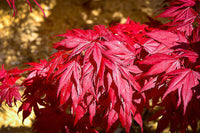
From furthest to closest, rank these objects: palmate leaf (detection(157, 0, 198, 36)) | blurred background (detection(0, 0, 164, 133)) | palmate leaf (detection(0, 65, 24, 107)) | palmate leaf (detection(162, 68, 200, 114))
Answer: blurred background (detection(0, 0, 164, 133)) < palmate leaf (detection(0, 65, 24, 107)) < palmate leaf (detection(157, 0, 198, 36)) < palmate leaf (detection(162, 68, 200, 114))

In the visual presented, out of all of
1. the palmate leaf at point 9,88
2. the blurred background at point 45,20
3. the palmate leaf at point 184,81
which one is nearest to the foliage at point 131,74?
the palmate leaf at point 184,81

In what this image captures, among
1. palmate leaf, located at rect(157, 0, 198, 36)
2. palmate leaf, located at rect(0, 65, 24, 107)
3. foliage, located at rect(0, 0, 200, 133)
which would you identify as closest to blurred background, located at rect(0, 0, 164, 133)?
palmate leaf, located at rect(0, 65, 24, 107)

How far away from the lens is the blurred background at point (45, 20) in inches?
82.8

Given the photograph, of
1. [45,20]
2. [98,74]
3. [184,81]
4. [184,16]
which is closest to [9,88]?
[98,74]

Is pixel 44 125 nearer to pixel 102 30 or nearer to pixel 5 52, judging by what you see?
pixel 102 30

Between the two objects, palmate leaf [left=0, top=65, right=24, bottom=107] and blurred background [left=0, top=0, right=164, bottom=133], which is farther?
blurred background [left=0, top=0, right=164, bottom=133]

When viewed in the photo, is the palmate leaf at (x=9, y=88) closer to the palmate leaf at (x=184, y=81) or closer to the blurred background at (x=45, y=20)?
the palmate leaf at (x=184, y=81)

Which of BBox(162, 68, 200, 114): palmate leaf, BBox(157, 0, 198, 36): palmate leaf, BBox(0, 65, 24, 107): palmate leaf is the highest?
BBox(157, 0, 198, 36): palmate leaf

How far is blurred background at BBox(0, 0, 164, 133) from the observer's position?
2104mm

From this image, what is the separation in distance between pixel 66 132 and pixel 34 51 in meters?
1.52

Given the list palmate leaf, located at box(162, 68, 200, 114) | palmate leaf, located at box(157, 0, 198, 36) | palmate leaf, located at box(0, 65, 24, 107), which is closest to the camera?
palmate leaf, located at box(162, 68, 200, 114)

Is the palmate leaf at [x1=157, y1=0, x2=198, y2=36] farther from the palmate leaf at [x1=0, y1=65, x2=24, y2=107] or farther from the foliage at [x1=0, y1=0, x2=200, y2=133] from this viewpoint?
the palmate leaf at [x1=0, y1=65, x2=24, y2=107]

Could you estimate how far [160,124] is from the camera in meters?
0.76

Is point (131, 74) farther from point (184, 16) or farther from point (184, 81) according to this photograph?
point (184, 16)
